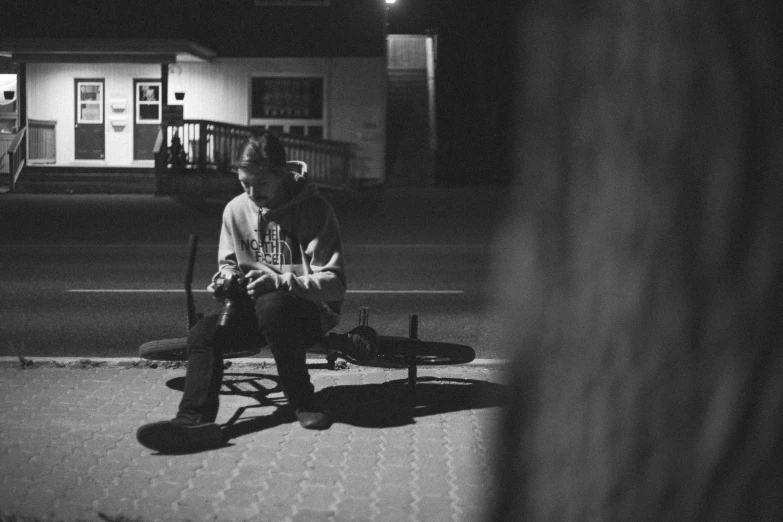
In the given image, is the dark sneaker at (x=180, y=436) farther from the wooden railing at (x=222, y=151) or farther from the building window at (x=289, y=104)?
the building window at (x=289, y=104)

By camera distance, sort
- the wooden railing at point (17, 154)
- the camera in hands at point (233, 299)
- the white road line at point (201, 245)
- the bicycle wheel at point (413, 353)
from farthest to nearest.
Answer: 1. the wooden railing at point (17, 154)
2. the white road line at point (201, 245)
3. the bicycle wheel at point (413, 353)
4. the camera in hands at point (233, 299)

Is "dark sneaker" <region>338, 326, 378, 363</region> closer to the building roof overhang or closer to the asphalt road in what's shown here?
the asphalt road

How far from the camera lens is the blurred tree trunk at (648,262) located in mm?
1303

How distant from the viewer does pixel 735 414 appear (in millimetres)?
1331

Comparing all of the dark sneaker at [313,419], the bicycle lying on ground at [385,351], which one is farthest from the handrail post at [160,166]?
the dark sneaker at [313,419]

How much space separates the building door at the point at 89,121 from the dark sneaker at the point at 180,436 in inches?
1014

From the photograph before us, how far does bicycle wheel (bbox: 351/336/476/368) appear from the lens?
6254mm

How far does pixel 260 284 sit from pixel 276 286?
0.28 ft

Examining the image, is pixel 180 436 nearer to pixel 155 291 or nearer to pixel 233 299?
pixel 233 299

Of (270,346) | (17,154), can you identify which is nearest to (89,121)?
(17,154)

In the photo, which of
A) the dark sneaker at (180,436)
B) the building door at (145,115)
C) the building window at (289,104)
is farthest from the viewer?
the building door at (145,115)

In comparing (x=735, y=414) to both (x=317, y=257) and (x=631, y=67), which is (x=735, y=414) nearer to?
(x=631, y=67)

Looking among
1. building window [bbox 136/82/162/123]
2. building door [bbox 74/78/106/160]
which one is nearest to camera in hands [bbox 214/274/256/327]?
building window [bbox 136/82/162/123]

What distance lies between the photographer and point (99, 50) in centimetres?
2806
